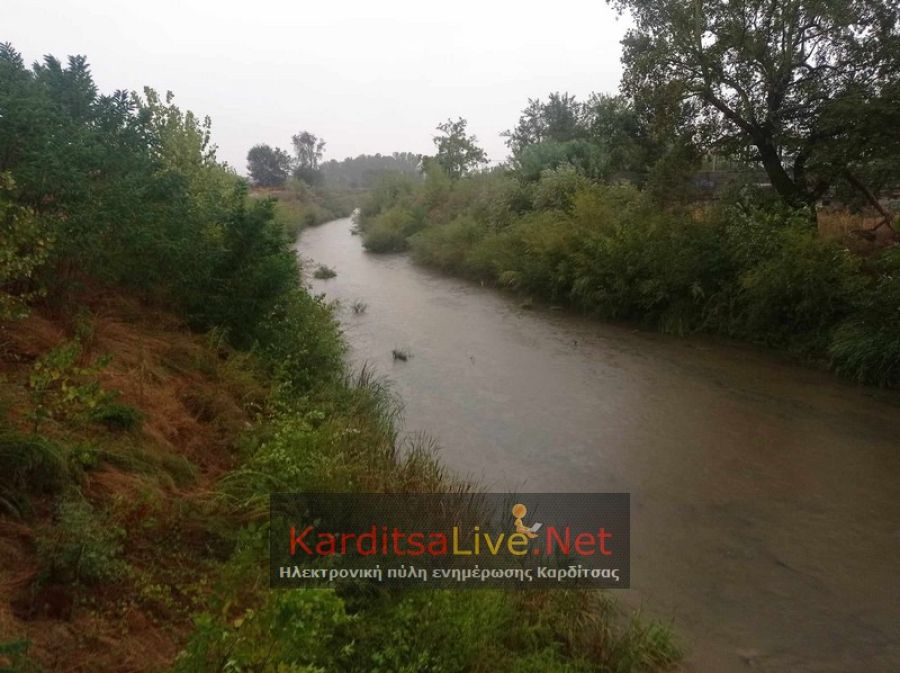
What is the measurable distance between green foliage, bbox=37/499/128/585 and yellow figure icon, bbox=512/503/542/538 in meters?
2.72

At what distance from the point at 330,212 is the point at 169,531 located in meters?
49.5

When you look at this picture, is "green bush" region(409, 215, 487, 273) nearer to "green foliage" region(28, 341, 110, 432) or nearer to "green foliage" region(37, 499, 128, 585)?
"green foliage" region(28, 341, 110, 432)

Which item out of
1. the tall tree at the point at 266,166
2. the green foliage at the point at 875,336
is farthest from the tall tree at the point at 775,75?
the tall tree at the point at 266,166

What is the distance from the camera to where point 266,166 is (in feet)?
175

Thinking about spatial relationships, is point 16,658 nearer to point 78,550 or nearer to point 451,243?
point 78,550

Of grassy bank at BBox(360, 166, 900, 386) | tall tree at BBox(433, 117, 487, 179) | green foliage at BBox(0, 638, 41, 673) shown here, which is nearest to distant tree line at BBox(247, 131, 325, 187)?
tall tree at BBox(433, 117, 487, 179)

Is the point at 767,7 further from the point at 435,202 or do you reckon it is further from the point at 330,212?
the point at 330,212

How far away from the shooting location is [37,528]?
135 inches

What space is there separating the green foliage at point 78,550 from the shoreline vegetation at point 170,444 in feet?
0.03

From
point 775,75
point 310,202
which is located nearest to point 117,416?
point 775,75

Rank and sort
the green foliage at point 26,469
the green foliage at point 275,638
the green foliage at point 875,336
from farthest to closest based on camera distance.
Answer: the green foliage at point 875,336 → the green foliage at point 26,469 → the green foliage at point 275,638

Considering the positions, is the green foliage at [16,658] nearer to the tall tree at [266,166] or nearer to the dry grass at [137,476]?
the dry grass at [137,476]

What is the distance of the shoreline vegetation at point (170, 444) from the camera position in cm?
318

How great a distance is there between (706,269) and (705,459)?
6.56 metres
